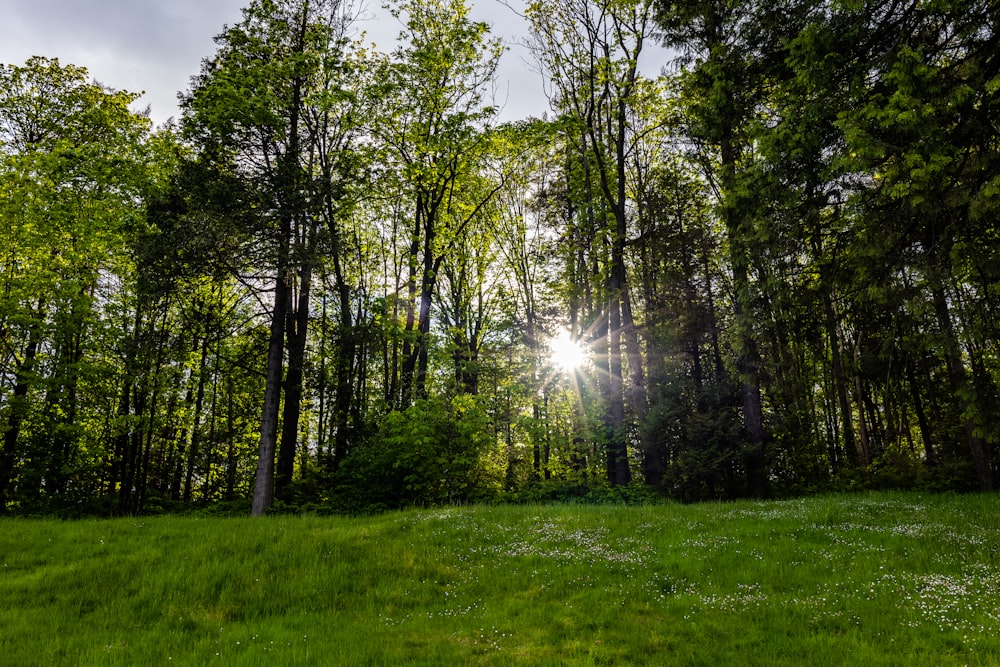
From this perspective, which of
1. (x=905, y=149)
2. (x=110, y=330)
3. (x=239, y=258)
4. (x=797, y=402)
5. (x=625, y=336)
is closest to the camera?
(x=905, y=149)

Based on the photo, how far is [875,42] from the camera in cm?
935

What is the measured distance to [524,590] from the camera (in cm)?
799

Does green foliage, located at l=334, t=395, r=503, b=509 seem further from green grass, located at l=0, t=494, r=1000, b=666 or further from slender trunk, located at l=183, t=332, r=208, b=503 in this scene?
slender trunk, located at l=183, t=332, r=208, b=503

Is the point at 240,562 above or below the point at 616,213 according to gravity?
below

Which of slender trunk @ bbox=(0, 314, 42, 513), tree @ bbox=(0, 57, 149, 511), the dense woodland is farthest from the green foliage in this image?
slender trunk @ bbox=(0, 314, 42, 513)

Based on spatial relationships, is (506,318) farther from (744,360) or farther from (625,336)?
(744,360)

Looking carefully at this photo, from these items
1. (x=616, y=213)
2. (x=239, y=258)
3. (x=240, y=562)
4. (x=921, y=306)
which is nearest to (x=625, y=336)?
(x=616, y=213)

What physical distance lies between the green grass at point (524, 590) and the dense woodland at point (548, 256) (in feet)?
10.1

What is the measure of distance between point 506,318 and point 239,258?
16.3m

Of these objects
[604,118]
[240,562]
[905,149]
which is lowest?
[240,562]

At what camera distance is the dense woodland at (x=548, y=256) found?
9016mm

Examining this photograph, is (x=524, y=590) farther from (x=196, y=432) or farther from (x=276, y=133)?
(x=196, y=432)

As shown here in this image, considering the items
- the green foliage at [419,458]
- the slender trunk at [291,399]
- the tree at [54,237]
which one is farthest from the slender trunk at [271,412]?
the tree at [54,237]

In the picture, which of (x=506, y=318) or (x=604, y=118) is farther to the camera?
(x=506, y=318)
